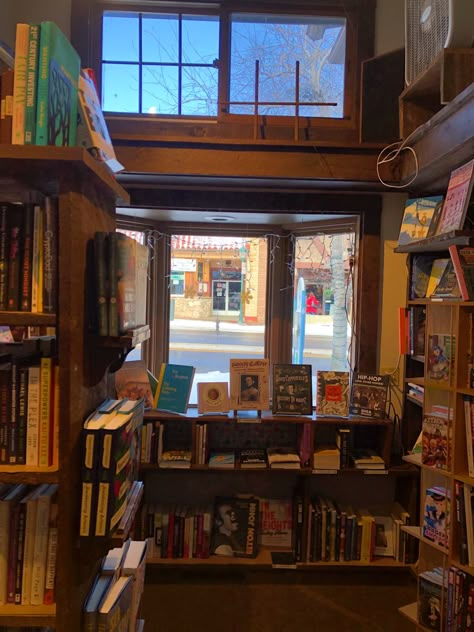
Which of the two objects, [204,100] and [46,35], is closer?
[46,35]

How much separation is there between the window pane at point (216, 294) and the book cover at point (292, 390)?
47cm

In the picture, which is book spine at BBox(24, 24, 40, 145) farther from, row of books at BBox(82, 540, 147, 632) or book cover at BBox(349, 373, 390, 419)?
book cover at BBox(349, 373, 390, 419)

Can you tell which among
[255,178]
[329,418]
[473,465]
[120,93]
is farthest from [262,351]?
[120,93]

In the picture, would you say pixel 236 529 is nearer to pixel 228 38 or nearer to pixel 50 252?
pixel 50 252

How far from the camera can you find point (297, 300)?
9.59 feet

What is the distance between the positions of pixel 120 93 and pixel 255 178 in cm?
98

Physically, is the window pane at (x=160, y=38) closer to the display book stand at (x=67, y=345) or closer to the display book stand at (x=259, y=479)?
the display book stand at (x=67, y=345)

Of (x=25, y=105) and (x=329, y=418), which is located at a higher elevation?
(x=25, y=105)

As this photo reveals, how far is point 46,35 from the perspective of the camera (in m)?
0.94

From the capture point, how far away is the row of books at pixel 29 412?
1039 millimetres

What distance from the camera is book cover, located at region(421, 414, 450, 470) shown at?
1.77 metres

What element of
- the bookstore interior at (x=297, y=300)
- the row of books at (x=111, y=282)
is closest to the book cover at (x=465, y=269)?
the bookstore interior at (x=297, y=300)

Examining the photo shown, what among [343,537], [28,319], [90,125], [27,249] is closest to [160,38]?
[90,125]

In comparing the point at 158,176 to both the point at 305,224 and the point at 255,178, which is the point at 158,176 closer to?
the point at 255,178
